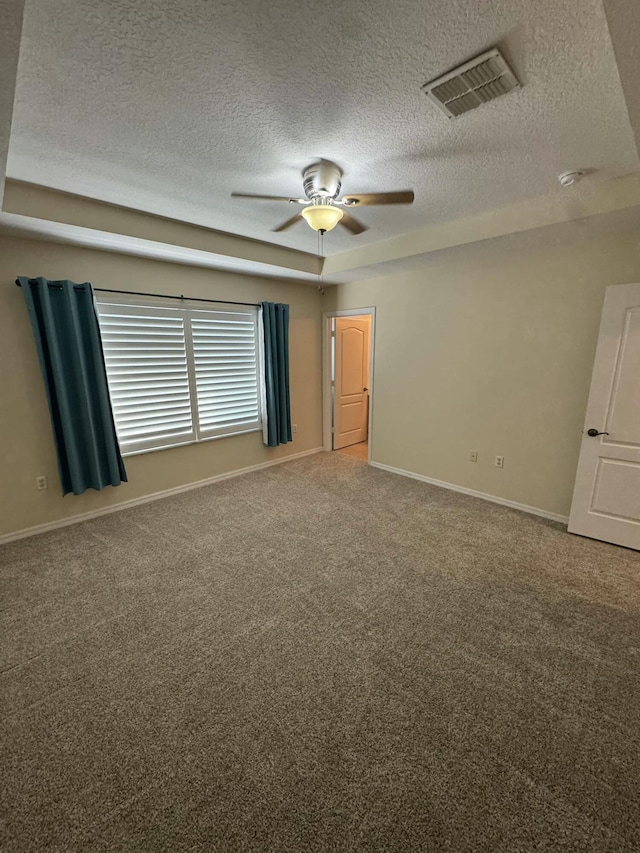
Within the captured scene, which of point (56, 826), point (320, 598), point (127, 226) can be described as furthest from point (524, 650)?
point (127, 226)

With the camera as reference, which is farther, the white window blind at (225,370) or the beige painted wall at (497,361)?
the white window blind at (225,370)

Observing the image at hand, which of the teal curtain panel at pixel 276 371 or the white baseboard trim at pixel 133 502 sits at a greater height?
the teal curtain panel at pixel 276 371

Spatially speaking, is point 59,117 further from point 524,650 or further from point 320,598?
point 524,650

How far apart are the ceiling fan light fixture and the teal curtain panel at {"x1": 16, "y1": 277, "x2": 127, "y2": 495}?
208cm

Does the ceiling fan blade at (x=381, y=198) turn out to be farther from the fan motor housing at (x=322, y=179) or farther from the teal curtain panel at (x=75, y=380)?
the teal curtain panel at (x=75, y=380)

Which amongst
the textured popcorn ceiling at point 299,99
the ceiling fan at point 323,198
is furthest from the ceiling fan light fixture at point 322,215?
the textured popcorn ceiling at point 299,99

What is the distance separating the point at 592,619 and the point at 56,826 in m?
2.62

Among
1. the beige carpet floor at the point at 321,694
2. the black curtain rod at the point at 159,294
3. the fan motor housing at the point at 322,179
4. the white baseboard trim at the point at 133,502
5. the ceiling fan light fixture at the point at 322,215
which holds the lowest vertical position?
the beige carpet floor at the point at 321,694

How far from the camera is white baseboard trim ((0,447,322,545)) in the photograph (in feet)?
9.55

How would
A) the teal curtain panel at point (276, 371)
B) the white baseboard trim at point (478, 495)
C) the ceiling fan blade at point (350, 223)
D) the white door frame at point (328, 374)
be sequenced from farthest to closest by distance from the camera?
the white door frame at point (328, 374) → the teal curtain panel at point (276, 371) → the white baseboard trim at point (478, 495) → the ceiling fan blade at point (350, 223)

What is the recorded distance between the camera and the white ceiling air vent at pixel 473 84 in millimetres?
1280

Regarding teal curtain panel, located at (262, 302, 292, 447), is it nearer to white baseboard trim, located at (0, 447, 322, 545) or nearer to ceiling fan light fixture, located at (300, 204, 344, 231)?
white baseboard trim, located at (0, 447, 322, 545)

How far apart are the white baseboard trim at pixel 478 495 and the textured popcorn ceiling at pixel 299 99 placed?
2.62 m

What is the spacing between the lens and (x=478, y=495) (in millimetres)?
3615
